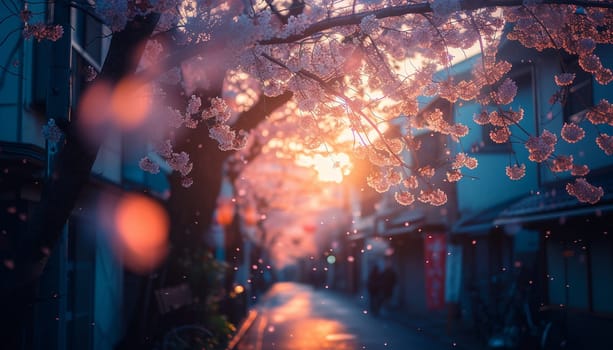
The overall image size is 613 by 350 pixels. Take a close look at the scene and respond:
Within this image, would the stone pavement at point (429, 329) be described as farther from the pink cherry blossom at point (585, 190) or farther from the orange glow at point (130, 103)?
the pink cherry blossom at point (585, 190)

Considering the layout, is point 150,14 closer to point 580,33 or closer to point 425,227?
point 580,33

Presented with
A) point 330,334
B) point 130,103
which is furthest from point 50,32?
point 330,334

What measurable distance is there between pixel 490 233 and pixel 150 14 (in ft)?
55.8

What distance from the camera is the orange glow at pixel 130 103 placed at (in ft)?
19.1

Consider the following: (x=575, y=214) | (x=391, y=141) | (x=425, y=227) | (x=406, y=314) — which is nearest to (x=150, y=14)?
(x=391, y=141)

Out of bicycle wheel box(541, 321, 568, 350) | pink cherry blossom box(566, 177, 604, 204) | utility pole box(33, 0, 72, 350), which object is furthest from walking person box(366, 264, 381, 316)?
utility pole box(33, 0, 72, 350)

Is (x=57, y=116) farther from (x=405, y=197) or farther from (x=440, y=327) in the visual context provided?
(x=440, y=327)

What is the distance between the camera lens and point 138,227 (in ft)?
52.3

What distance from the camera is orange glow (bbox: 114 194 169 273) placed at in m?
15.1

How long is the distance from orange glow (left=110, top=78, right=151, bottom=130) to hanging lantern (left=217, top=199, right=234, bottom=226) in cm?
1364

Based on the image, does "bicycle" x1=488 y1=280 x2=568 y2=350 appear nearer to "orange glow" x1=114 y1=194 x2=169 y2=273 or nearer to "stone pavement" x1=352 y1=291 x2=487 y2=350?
"stone pavement" x1=352 y1=291 x2=487 y2=350

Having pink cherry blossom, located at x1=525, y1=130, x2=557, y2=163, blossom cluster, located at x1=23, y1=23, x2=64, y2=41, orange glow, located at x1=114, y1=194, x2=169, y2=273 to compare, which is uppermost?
blossom cluster, located at x1=23, y1=23, x2=64, y2=41

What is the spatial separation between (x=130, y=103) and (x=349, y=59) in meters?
4.01

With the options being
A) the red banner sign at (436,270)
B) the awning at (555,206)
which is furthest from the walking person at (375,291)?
the awning at (555,206)
